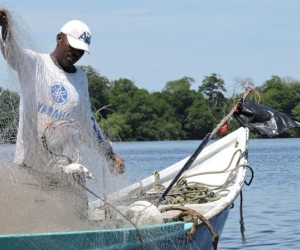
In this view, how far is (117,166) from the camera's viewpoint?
622 centimetres

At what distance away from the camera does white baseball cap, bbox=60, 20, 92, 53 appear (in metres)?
5.77

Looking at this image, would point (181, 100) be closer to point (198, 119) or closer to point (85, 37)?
point (198, 119)

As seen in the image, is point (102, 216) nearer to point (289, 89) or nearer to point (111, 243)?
point (111, 243)

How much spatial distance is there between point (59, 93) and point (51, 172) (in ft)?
1.87

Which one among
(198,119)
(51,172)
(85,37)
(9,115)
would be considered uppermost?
(85,37)

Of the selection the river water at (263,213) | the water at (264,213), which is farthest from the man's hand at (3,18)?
the water at (264,213)

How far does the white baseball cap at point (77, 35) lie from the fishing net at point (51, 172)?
26 cm

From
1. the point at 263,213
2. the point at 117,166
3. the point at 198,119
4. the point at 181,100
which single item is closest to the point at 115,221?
the point at 117,166

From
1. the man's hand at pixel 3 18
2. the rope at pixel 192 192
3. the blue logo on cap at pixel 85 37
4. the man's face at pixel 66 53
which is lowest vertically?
the rope at pixel 192 192

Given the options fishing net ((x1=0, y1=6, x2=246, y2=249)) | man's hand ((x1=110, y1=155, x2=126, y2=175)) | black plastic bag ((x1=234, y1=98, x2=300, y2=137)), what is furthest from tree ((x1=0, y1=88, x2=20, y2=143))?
black plastic bag ((x1=234, y1=98, x2=300, y2=137))

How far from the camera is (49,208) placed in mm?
5578

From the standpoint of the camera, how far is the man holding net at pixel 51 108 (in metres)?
5.69

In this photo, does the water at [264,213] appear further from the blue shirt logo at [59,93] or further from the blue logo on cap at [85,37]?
the blue logo on cap at [85,37]

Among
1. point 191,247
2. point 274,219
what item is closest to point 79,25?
point 191,247
